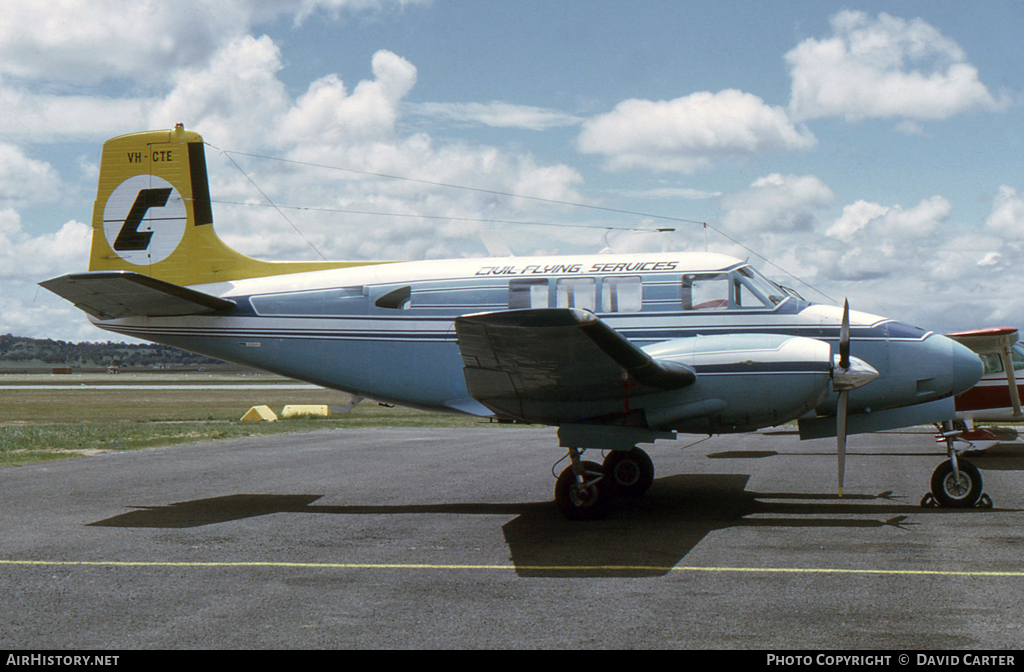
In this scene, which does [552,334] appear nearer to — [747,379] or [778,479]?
[747,379]

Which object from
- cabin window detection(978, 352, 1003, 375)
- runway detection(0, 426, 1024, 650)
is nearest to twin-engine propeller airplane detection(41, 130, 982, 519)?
runway detection(0, 426, 1024, 650)

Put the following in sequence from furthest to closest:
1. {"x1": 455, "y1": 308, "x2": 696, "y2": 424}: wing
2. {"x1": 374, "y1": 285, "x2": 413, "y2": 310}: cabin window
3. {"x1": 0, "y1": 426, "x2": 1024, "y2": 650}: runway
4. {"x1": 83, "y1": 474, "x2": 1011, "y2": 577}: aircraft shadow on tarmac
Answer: {"x1": 374, "y1": 285, "x2": 413, "y2": 310}: cabin window → {"x1": 455, "y1": 308, "x2": 696, "y2": 424}: wing → {"x1": 83, "y1": 474, "x2": 1011, "y2": 577}: aircraft shadow on tarmac → {"x1": 0, "y1": 426, "x2": 1024, "y2": 650}: runway

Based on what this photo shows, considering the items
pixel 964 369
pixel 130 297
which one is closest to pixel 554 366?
pixel 964 369

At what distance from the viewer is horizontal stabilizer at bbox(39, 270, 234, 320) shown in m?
11.3

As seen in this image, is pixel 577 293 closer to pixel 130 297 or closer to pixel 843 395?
pixel 843 395

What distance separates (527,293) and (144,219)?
693cm

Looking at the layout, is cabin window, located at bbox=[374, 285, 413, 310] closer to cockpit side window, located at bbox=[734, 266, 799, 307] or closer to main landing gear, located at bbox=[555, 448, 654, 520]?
main landing gear, located at bbox=[555, 448, 654, 520]

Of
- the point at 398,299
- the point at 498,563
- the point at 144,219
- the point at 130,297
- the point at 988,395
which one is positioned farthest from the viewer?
the point at 988,395

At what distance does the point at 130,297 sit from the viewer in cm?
1222

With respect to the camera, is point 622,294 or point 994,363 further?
point 994,363

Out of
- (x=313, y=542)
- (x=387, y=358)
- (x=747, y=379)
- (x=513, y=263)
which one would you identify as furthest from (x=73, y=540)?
(x=747, y=379)

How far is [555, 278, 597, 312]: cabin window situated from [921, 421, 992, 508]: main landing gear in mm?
5111

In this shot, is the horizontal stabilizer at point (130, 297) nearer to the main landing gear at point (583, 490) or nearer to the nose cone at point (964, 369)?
the main landing gear at point (583, 490)
